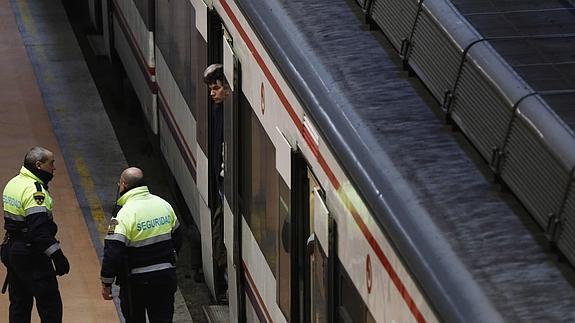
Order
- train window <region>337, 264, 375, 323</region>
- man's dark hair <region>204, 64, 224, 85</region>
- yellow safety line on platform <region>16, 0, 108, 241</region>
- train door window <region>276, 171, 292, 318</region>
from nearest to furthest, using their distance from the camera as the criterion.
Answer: train window <region>337, 264, 375, 323</region> < train door window <region>276, 171, 292, 318</region> < man's dark hair <region>204, 64, 224, 85</region> < yellow safety line on platform <region>16, 0, 108, 241</region>

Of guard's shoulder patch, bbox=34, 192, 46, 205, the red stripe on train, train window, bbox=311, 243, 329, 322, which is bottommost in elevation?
guard's shoulder patch, bbox=34, 192, 46, 205

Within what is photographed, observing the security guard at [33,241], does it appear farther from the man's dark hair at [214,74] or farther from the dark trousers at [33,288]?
the man's dark hair at [214,74]

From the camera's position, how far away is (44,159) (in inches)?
438

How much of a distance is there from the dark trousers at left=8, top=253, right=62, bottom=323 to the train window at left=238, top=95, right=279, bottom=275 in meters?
2.20

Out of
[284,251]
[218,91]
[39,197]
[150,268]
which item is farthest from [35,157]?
[284,251]

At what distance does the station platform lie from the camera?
13039mm

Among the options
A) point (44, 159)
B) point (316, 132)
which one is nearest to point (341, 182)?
point (316, 132)

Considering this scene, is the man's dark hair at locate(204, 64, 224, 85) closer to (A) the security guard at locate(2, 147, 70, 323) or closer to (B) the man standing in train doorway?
(B) the man standing in train doorway

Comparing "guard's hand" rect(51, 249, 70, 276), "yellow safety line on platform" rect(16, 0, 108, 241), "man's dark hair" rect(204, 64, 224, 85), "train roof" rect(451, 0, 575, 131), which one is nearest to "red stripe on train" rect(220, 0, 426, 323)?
"man's dark hair" rect(204, 64, 224, 85)

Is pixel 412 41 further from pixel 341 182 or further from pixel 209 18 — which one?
pixel 209 18

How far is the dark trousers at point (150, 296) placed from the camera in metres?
11.1

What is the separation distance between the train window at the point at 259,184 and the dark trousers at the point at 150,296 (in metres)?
1.51

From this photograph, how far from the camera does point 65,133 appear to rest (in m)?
16.3

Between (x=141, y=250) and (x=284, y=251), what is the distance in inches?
103
